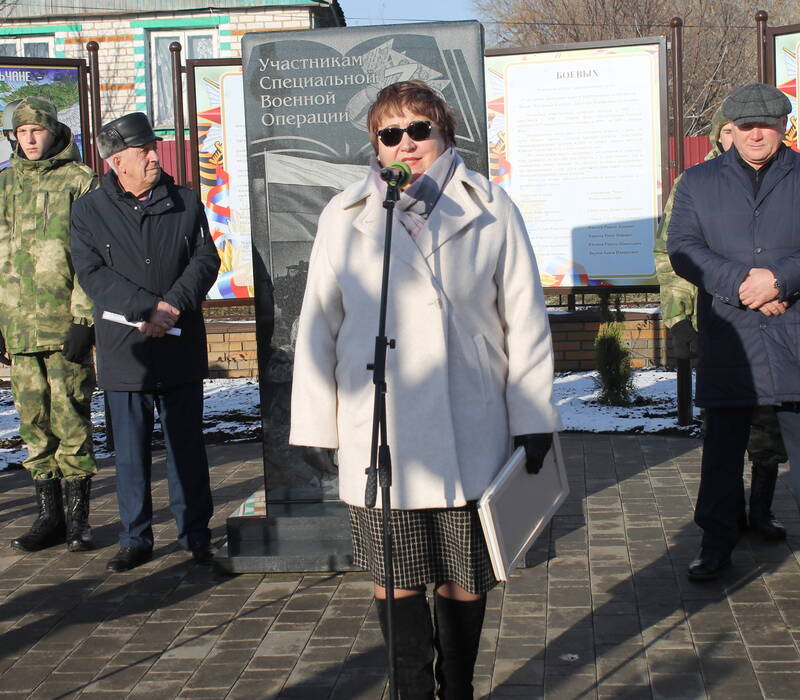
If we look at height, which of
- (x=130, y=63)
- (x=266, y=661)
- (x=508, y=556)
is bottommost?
(x=266, y=661)

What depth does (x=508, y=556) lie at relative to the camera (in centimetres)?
321

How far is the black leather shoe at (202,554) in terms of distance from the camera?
225 inches

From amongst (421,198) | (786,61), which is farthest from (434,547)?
(786,61)

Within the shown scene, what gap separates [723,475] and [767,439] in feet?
2.26

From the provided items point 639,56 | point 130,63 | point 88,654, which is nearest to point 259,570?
point 88,654

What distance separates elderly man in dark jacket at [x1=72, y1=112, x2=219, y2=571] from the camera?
5488 mm

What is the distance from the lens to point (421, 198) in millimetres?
3309

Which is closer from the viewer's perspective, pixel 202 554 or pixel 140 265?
pixel 140 265

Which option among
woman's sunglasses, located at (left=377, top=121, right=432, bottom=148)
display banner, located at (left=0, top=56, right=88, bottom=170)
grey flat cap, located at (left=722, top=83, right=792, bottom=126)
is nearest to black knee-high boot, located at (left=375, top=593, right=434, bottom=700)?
woman's sunglasses, located at (left=377, top=121, right=432, bottom=148)

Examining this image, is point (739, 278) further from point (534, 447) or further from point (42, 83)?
point (42, 83)

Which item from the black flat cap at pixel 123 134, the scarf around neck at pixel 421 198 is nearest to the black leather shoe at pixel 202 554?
the black flat cap at pixel 123 134

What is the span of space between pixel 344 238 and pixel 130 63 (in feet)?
77.4

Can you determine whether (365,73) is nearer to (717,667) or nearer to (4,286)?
(4,286)

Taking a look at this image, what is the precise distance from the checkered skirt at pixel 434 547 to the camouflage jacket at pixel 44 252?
10.1 feet
